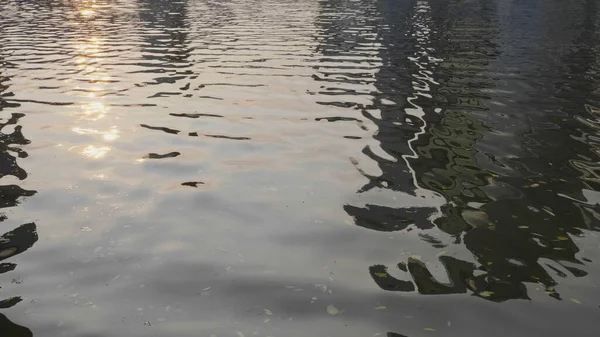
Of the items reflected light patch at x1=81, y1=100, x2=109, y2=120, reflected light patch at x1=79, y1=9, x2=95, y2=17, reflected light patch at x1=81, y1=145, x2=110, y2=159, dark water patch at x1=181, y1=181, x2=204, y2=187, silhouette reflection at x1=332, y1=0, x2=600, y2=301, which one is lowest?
reflected light patch at x1=79, y1=9, x2=95, y2=17

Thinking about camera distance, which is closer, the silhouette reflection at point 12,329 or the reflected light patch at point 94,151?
the silhouette reflection at point 12,329

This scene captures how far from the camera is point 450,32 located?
43.6 m

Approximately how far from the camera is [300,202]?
35.7 feet

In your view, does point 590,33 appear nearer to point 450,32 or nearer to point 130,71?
point 450,32

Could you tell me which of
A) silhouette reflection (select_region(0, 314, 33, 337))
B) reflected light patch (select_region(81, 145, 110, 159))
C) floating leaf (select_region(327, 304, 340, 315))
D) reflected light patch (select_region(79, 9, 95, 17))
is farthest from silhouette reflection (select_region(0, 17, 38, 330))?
reflected light patch (select_region(79, 9, 95, 17))

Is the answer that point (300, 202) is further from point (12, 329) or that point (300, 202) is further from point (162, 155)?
point (12, 329)

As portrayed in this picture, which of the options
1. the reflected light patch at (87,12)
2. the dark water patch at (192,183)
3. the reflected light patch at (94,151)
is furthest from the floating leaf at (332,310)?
the reflected light patch at (87,12)

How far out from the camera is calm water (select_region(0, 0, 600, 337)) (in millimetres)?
7195

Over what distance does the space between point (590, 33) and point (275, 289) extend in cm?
4283

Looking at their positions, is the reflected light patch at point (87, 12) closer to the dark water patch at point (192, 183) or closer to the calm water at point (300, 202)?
the calm water at point (300, 202)

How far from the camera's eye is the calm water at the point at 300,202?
720cm

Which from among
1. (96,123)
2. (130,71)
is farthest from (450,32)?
(96,123)

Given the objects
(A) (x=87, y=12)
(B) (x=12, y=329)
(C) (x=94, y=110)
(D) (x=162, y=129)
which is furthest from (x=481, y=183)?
(A) (x=87, y=12)

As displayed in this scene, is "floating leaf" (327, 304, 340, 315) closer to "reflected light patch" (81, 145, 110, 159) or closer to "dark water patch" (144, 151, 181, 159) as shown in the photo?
"dark water patch" (144, 151, 181, 159)
